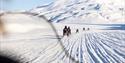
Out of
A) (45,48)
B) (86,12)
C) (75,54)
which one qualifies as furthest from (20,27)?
(86,12)

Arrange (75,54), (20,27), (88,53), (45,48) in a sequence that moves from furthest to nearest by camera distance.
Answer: (45,48) → (88,53) → (75,54) → (20,27)

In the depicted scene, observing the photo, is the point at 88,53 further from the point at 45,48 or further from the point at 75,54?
the point at 45,48

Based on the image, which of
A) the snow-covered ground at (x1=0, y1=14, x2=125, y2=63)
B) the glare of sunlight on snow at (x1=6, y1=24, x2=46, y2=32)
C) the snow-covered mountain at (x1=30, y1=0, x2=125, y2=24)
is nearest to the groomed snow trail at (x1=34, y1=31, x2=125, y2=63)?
the snow-covered ground at (x1=0, y1=14, x2=125, y2=63)

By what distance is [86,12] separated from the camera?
16862 cm

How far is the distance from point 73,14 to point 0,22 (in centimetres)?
16499

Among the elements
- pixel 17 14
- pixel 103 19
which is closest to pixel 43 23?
pixel 17 14

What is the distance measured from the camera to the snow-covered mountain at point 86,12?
486ft

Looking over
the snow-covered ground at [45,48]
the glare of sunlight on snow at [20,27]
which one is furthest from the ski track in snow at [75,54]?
the glare of sunlight on snow at [20,27]

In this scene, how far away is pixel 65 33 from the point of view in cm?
3284

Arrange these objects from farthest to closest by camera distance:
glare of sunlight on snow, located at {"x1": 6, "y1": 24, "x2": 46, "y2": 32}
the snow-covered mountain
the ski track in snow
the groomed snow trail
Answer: the snow-covered mountain → the groomed snow trail → the ski track in snow → glare of sunlight on snow, located at {"x1": 6, "y1": 24, "x2": 46, "y2": 32}

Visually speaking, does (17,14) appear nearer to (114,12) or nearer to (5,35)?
(5,35)

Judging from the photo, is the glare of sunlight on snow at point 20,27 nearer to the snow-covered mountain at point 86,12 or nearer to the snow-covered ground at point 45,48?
the snow-covered ground at point 45,48

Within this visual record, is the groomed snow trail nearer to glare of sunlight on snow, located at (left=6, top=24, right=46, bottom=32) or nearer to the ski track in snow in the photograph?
the ski track in snow

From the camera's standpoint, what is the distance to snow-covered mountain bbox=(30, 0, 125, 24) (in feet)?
486
